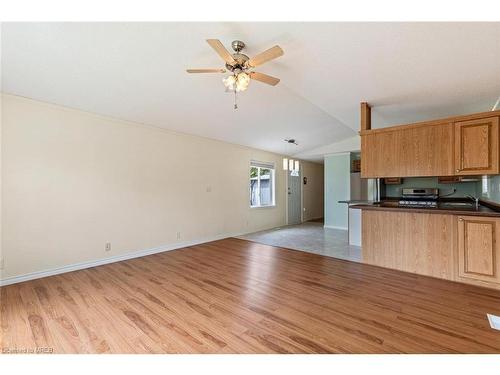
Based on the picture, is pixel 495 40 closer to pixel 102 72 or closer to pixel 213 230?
pixel 102 72

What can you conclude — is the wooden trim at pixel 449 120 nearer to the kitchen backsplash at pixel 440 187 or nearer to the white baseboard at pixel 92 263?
the kitchen backsplash at pixel 440 187

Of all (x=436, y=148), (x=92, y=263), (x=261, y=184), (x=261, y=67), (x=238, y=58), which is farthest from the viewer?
(x=261, y=184)

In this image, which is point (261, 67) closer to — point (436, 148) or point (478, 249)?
point (436, 148)

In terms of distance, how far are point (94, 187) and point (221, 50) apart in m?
2.97

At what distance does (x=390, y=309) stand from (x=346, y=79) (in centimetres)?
266

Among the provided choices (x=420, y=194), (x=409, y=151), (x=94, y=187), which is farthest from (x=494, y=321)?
(x=94, y=187)

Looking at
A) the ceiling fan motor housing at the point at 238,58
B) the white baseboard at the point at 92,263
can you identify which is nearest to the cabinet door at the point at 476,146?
the ceiling fan motor housing at the point at 238,58

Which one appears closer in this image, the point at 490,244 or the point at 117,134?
the point at 490,244

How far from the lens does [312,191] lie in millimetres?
8492

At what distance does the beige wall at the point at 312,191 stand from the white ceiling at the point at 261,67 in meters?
4.24

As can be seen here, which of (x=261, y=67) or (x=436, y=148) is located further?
(x=436, y=148)

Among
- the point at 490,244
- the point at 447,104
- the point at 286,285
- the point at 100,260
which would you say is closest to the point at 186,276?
the point at 286,285

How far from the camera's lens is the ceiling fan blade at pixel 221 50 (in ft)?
5.90

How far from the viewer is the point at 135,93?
3184 mm
